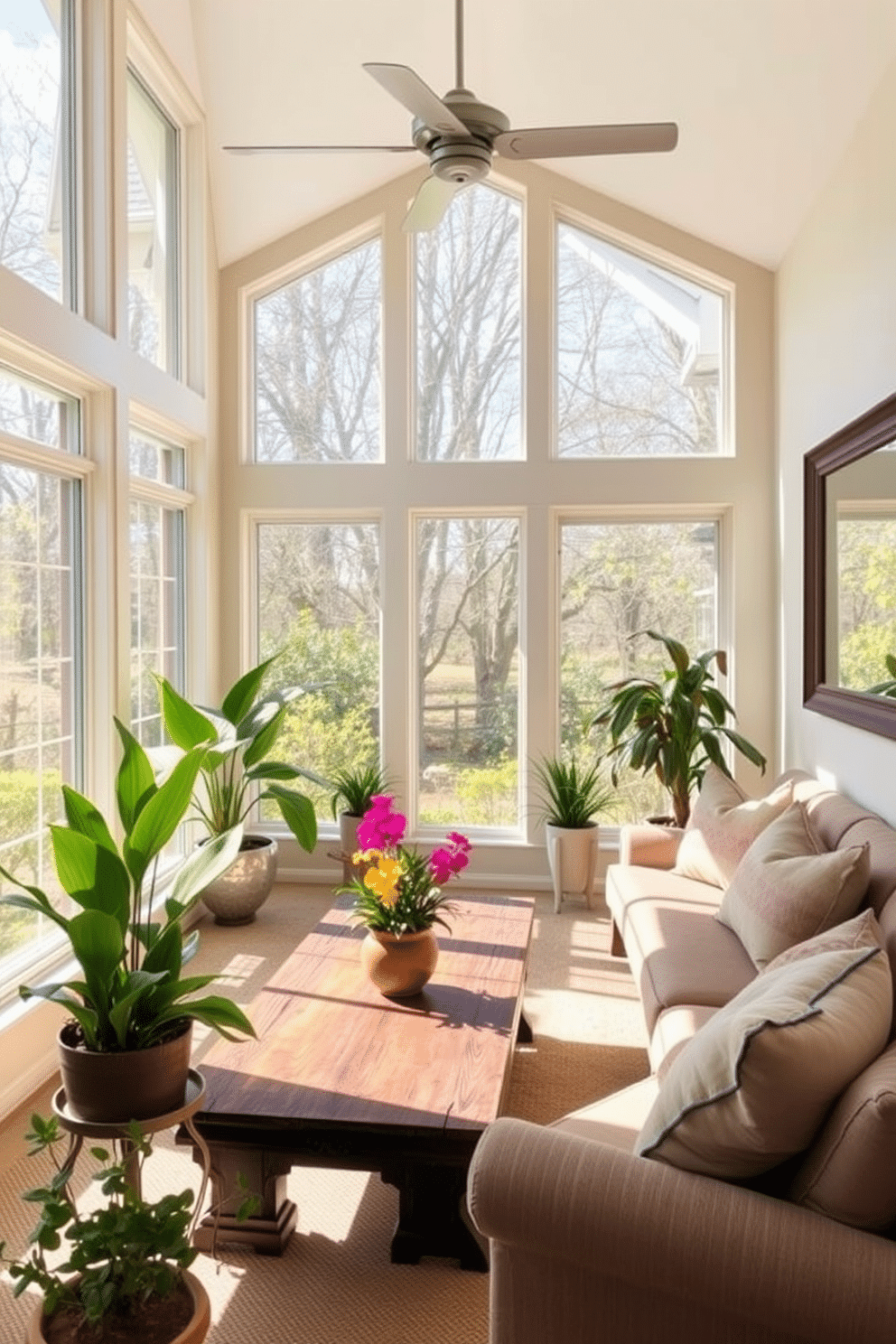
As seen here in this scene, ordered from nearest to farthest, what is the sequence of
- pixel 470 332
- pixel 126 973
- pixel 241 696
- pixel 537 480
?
1. pixel 126 973
2. pixel 241 696
3. pixel 537 480
4. pixel 470 332

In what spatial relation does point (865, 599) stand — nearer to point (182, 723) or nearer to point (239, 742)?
point (239, 742)

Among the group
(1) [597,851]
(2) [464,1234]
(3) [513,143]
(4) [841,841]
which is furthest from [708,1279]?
(1) [597,851]

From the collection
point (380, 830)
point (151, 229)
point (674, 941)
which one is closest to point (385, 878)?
point (380, 830)

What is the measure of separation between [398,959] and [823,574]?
2.53m

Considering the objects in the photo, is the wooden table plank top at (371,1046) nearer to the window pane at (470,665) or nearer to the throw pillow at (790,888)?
the throw pillow at (790,888)

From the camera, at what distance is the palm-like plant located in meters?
5.11

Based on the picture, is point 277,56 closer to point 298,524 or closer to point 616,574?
point 298,524

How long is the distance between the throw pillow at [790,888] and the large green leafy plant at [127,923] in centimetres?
151

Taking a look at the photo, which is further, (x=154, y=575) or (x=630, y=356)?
(x=630, y=356)

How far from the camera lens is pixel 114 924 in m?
2.08

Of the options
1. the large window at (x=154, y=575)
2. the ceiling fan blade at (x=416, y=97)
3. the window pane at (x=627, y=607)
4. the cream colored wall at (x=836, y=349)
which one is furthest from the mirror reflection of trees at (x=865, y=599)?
the large window at (x=154, y=575)

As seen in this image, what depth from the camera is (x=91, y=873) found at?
2.17 m

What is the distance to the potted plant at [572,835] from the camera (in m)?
5.06

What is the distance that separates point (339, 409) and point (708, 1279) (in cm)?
476
